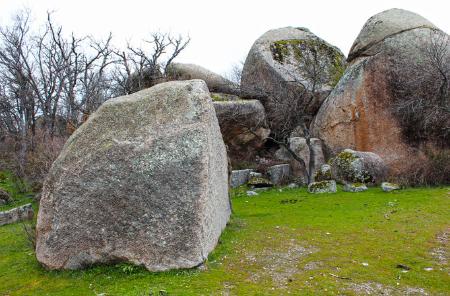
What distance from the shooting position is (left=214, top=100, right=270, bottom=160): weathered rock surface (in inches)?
899

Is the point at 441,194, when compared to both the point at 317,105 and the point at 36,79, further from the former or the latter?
the point at 36,79

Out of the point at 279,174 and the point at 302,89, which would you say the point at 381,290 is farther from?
the point at 302,89

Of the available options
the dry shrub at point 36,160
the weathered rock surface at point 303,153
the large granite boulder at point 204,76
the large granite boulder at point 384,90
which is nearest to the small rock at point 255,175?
the weathered rock surface at point 303,153

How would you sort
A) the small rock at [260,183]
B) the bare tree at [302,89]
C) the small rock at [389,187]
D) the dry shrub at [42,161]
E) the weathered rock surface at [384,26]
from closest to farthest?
the small rock at [389,187]
the dry shrub at [42,161]
the small rock at [260,183]
the weathered rock surface at [384,26]
the bare tree at [302,89]

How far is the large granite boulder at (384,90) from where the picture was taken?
19516 mm

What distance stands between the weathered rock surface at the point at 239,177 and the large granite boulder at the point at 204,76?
6.25 metres

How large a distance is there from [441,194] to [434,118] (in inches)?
216

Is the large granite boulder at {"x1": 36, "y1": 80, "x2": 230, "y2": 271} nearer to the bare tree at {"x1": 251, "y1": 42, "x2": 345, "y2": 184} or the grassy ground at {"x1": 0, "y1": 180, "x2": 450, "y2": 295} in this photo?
the grassy ground at {"x1": 0, "y1": 180, "x2": 450, "y2": 295}

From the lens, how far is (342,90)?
21.3 m

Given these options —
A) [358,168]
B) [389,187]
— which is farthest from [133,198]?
[358,168]

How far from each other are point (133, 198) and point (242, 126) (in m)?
16.3

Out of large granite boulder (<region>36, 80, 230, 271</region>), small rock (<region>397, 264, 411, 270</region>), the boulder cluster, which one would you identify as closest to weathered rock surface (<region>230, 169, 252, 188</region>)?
the boulder cluster

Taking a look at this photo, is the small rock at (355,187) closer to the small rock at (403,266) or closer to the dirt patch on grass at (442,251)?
the dirt patch on grass at (442,251)

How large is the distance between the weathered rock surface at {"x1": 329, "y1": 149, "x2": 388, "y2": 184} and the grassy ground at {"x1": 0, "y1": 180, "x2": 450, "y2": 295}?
182 inches
